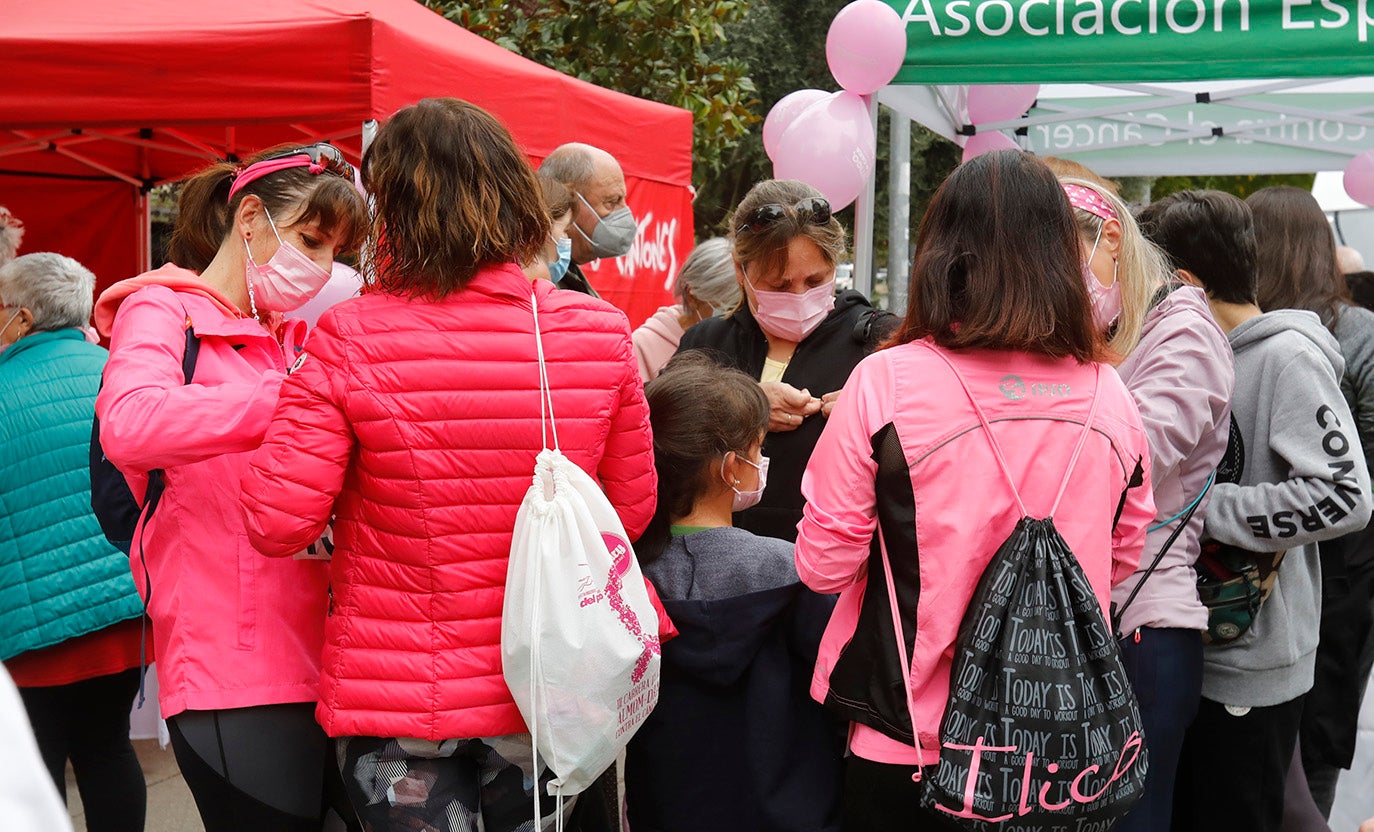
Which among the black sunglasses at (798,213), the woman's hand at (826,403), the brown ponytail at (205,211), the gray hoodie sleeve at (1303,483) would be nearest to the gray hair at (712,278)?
the black sunglasses at (798,213)

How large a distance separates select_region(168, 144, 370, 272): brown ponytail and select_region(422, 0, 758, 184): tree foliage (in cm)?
699

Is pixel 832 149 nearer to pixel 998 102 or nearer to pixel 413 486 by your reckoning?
pixel 413 486

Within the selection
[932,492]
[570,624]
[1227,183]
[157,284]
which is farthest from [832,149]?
[1227,183]

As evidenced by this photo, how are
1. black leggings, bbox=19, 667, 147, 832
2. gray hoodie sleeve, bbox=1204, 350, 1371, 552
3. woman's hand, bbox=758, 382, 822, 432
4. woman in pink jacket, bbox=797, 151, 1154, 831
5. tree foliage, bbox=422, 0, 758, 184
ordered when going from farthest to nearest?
tree foliage, bbox=422, 0, 758, 184
black leggings, bbox=19, 667, 147, 832
woman's hand, bbox=758, 382, 822, 432
gray hoodie sleeve, bbox=1204, 350, 1371, 552
woman in pink jacket, bbox=797, 151, 1154, 831

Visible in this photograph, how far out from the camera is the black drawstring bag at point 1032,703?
1.85 m

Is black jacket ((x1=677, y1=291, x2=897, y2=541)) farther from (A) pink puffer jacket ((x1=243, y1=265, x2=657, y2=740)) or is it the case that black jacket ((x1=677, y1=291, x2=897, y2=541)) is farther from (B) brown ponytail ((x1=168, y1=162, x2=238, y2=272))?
(B) brown ponytail ((x1=168, y1=162, x2=238, y2=272))

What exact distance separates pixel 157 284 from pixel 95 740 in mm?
1861

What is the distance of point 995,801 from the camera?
73.1 inches

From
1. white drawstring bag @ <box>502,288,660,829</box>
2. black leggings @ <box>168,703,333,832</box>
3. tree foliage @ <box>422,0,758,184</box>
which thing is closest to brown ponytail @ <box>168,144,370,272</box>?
white drawstring bag @ <box>502,288,660,829</box>

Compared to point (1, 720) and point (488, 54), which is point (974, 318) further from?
point (488, 54)

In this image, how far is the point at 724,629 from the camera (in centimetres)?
240

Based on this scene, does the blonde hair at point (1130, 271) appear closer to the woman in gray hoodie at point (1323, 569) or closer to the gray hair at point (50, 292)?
the woman in gray hoodie at point (1323, 569)

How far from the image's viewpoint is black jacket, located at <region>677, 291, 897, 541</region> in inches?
121

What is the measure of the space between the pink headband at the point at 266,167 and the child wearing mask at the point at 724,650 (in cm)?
82
